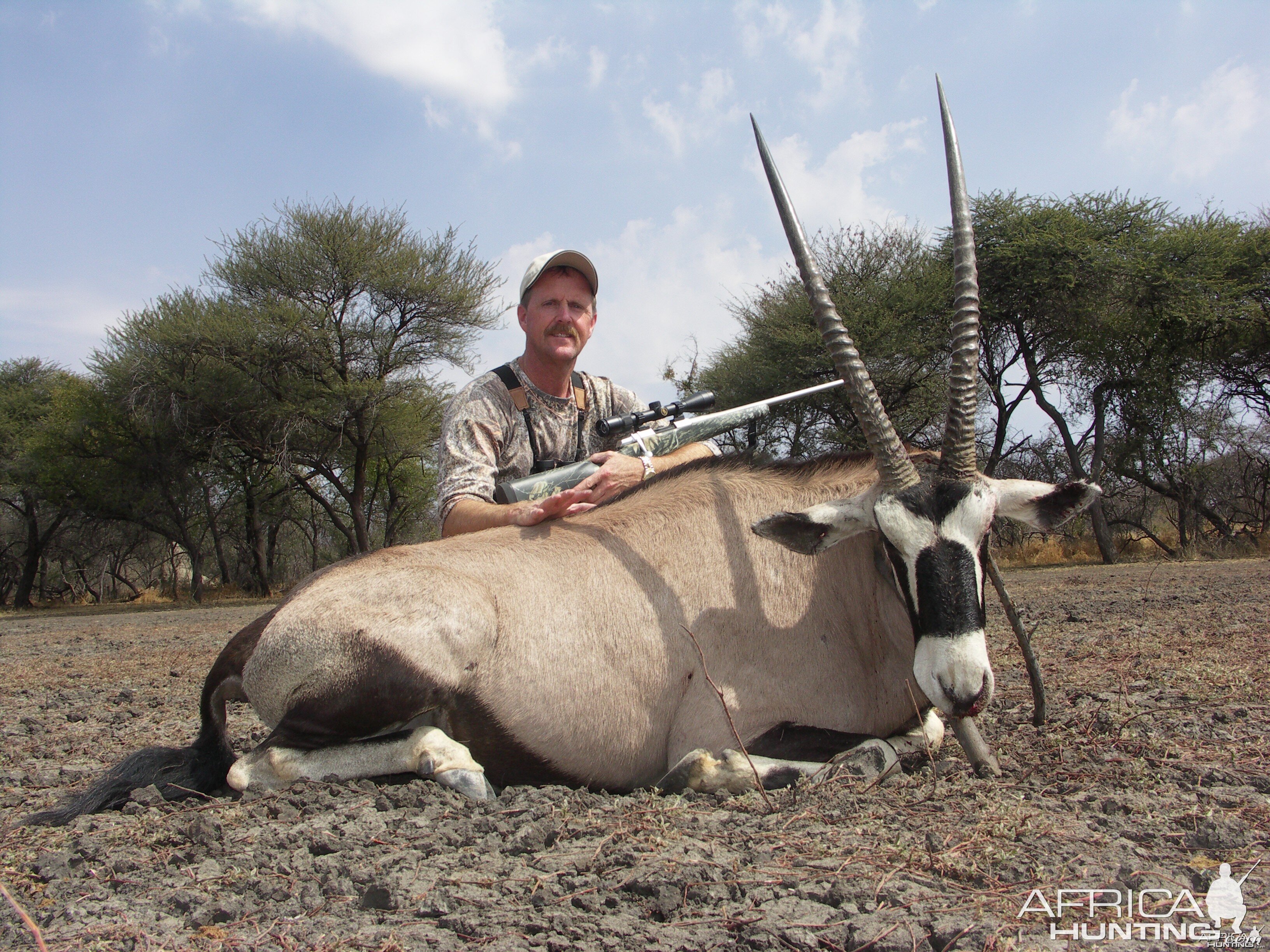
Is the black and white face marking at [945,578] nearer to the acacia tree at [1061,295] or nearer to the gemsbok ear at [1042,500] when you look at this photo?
the gemsbok ear at [1042,500]

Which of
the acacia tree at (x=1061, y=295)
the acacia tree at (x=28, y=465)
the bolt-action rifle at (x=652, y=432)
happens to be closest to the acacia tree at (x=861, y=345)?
the acacia tree at (x=1061, y=295)

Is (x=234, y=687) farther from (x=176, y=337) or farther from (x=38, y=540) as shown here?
(x=38, y=540)

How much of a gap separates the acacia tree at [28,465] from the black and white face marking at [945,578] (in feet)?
104

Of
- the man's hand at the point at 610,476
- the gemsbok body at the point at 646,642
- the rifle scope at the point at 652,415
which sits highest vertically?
the rifle scope at the point at 652,415

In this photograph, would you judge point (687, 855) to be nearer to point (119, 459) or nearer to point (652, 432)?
point (652, 432)

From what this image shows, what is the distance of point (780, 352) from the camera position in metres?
21.7

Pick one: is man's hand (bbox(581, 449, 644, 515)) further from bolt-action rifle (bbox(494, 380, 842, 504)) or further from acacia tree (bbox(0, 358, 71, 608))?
acacia tree (bbox(0, 358, 71, 608))

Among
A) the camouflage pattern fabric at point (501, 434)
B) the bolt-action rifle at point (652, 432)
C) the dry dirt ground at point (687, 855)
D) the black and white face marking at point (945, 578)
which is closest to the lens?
the dry dirt ground at point (687, 855)

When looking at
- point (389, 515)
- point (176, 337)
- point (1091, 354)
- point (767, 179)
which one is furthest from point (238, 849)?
point (389, 515)

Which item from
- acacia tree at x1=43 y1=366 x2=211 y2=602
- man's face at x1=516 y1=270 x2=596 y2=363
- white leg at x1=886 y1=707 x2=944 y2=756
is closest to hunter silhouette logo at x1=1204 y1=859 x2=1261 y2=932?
white leg at x1=886 y1=707 x2=944 y2=756

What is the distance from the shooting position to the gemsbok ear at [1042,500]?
11.0 ft

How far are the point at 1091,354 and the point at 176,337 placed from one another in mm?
23427

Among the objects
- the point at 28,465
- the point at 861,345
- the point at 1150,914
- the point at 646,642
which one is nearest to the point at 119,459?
the point at 28,465

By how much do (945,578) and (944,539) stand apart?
17 cm
